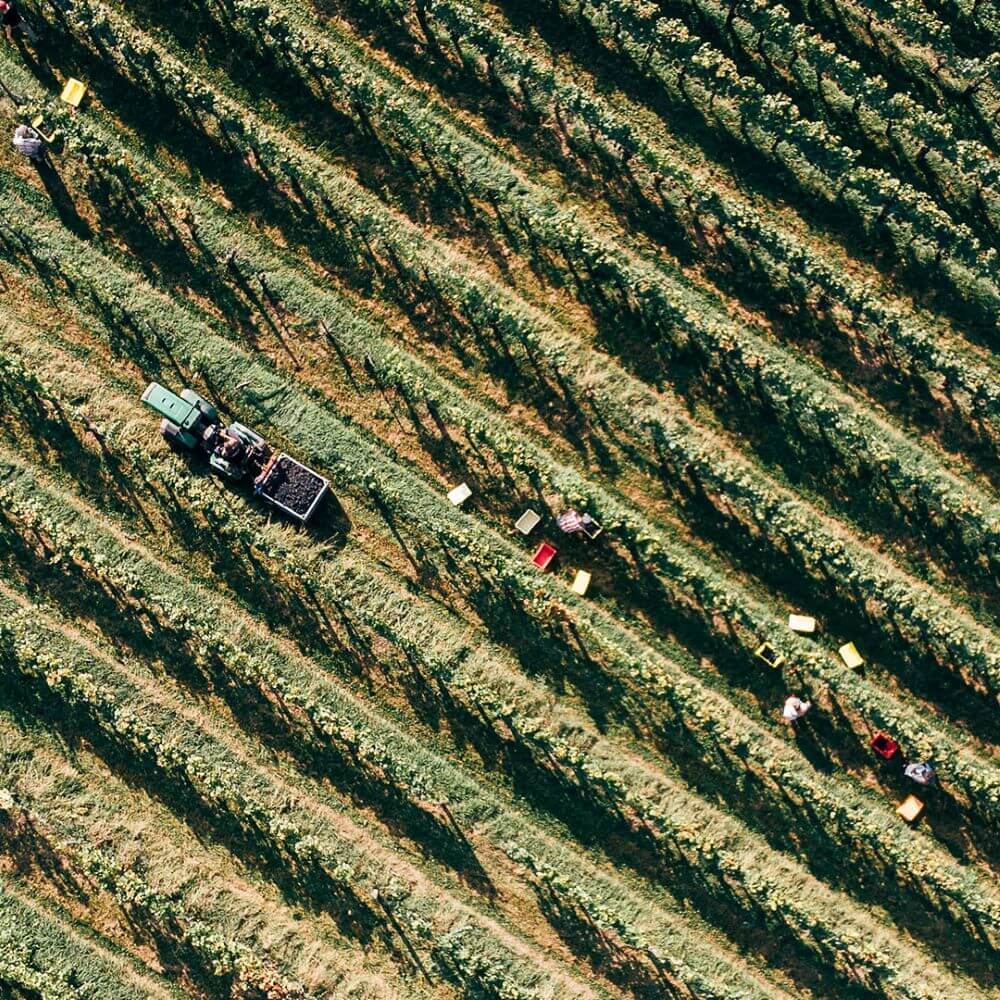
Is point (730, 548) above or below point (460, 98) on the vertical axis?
below

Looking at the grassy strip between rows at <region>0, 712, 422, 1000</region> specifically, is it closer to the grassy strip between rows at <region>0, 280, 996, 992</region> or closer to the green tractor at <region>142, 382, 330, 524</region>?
the grassy strip between rows at <region>0, 280, 996, 992</region>

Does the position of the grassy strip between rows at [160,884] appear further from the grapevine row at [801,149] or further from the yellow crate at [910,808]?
the grapevine row at [801,149]

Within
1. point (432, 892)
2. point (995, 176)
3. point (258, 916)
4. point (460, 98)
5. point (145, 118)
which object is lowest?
point (258, 916)

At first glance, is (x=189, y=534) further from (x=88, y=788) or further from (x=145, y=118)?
(x=145, y=118)

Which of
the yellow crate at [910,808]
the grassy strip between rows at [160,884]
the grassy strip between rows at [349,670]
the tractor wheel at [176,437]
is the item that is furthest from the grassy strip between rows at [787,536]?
the grassy strip between rows at [160,884]

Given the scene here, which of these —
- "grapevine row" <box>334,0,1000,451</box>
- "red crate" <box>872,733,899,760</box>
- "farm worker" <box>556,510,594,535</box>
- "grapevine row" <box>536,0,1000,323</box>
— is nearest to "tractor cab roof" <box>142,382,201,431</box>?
"farm worker" <box>556,510,594,535</box>

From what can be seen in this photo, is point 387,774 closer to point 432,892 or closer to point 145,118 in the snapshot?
point 432,892

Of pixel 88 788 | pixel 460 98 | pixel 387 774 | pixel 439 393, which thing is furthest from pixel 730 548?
pixel 88 788
